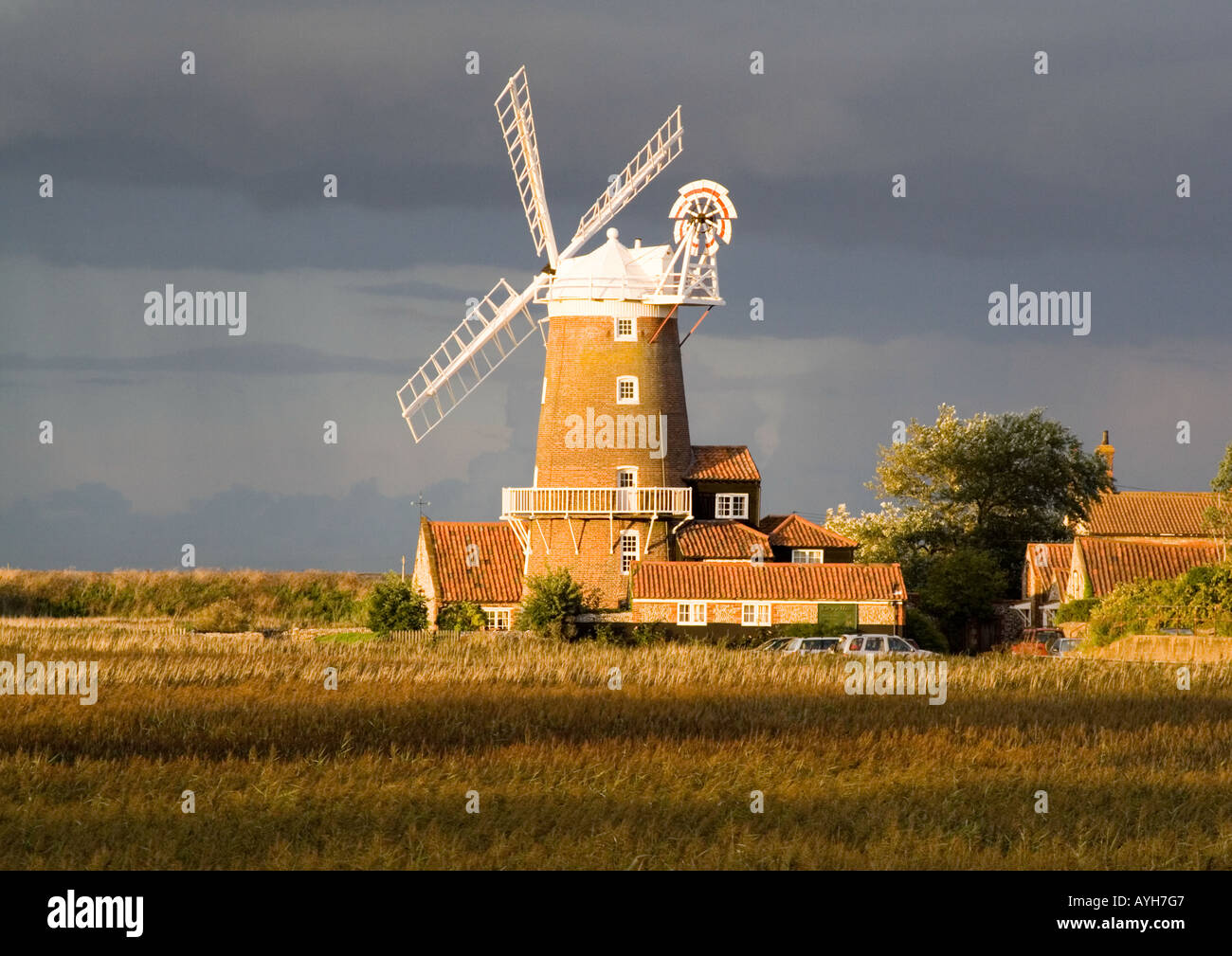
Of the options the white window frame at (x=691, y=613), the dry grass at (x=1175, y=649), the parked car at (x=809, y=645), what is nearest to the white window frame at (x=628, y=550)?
the white window frame at (x=691, y=613)

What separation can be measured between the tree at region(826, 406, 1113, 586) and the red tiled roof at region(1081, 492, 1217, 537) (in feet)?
10.7

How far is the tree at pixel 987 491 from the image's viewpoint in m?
81.4

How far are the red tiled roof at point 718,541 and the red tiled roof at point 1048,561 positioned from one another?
15.4 m

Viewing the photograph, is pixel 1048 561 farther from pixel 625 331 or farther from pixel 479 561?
pixel 479 561

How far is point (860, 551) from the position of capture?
8162 centimetres

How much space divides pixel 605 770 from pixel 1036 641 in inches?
1582

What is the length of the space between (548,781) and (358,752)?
165 inches

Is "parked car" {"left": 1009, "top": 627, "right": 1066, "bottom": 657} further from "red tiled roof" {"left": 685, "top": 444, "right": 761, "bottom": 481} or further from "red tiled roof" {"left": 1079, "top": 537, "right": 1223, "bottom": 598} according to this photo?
"red tiled roof" {"left": 685, "top": 444, "right": 761, "bottom": 481}

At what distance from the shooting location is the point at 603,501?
61.6 metres

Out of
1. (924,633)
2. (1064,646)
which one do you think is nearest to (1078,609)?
(924,633)

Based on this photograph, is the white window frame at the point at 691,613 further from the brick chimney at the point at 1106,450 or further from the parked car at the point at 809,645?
the brick chimney at the point at 1106,450

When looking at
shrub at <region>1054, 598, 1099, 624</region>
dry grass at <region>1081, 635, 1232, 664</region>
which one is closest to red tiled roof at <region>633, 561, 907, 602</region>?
shrub at <region>1054, 598, 1099, 624</region>
